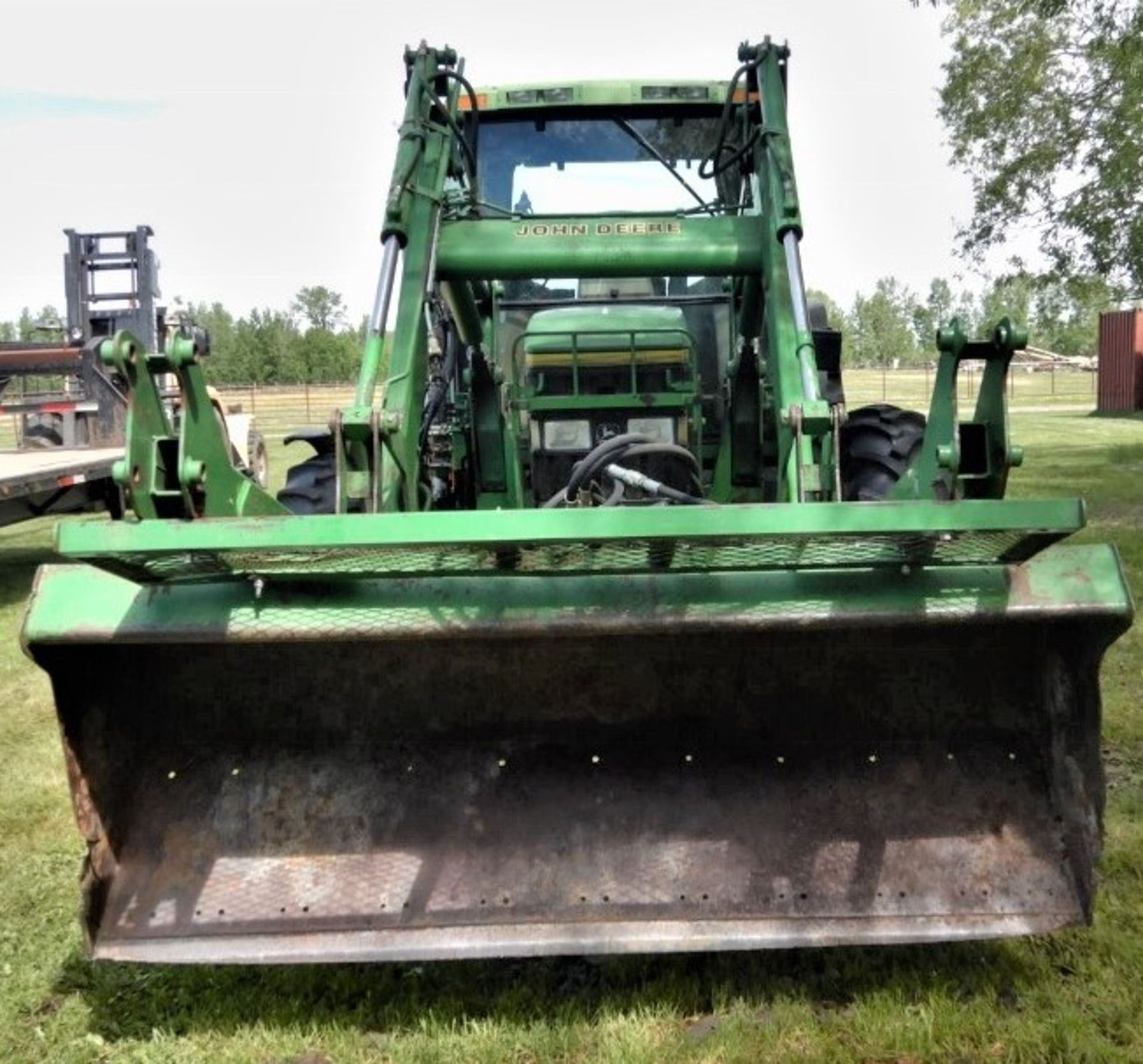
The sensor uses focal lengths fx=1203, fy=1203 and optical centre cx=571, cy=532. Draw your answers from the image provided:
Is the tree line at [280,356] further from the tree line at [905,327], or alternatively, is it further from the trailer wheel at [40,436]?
the trailer wheel at [40,436]

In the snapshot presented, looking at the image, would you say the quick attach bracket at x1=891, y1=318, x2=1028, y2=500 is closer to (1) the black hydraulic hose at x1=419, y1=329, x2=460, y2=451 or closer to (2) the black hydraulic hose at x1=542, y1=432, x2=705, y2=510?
(2) the black hydraulic hose at x1=542, y1=432, x2=705, y2=510

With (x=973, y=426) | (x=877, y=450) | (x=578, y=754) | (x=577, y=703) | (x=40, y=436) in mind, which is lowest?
(x=578, y=754)

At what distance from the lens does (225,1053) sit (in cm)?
260

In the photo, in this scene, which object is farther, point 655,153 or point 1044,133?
point 1044,133

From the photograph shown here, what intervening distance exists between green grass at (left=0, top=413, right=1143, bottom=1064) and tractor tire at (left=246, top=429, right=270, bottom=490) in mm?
10026

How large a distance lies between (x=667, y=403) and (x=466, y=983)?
244cm

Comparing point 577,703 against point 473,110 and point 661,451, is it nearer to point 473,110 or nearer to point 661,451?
point 661,451

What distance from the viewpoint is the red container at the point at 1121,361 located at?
1006 inches

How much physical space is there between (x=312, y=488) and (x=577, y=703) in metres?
1.95

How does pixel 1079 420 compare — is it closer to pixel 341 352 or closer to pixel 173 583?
pixel 173 583

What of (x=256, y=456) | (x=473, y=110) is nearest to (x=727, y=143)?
(x=473, y=110)

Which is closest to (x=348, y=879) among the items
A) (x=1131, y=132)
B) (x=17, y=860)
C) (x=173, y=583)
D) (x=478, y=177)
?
(x=173, y=583)

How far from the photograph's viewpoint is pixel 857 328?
260 feet

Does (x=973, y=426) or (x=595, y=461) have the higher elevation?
(x=973, y=426)
